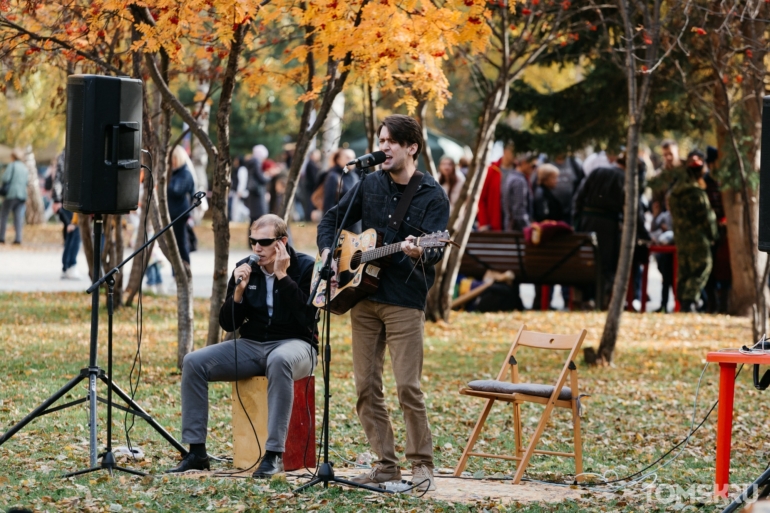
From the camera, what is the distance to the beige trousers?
668cm

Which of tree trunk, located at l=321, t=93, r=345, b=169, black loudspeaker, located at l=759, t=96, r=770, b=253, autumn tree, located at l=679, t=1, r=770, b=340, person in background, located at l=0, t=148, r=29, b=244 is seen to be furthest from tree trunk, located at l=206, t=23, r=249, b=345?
person in background, located at l=0, t=148, r=29, b=244

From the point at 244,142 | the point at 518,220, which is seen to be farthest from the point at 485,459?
the point at 244,142

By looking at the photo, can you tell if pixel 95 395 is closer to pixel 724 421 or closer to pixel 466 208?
pixel 724 421

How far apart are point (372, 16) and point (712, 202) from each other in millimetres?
9438

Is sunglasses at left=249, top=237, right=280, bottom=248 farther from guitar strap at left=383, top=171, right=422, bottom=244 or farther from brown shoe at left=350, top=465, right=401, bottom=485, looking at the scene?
brown shoe at left=350, top=465, right=401, bottom=485

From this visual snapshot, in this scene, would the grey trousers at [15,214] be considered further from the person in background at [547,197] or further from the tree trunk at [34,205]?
the person in background at [547,197]

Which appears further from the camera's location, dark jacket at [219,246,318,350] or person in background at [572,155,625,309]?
person in background at [572,155,625,309]

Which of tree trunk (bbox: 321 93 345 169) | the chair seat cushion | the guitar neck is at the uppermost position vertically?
tree trunk (bbox: 321 93 345 169)

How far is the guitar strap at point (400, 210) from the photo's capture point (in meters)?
6.69

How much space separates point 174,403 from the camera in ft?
31.4

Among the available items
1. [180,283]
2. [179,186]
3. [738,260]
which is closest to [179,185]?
[179,186]

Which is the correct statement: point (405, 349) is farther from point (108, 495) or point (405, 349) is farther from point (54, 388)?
point (54, 388)

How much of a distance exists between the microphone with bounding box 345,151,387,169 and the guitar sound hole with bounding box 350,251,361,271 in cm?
54

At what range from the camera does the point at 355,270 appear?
668cm
